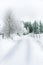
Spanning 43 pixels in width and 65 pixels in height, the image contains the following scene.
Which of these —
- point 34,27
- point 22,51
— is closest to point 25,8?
point 34,27

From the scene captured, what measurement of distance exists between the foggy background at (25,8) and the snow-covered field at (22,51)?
0.65 ft

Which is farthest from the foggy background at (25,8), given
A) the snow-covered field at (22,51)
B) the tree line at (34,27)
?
the snow-covered field at (22,51)

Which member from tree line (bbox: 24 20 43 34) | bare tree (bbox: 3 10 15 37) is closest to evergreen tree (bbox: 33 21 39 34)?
tree line (bbox: 24 20 43 34)

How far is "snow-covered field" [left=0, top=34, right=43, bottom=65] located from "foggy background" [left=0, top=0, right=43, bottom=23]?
20 cm

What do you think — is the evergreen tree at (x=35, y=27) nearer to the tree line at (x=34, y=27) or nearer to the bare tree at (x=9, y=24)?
the tree line at (x=34, y=27)

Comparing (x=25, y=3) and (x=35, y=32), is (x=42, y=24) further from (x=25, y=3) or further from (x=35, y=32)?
(x=25, y=3)

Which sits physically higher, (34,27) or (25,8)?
(25,8)

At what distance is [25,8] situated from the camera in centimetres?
118

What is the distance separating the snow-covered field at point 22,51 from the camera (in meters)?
1.04

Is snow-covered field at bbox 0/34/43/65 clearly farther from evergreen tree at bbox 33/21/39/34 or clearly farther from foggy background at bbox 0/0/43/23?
foggy background at bbox 0/0/43/23

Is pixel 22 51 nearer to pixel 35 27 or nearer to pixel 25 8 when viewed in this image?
pixel 35 27

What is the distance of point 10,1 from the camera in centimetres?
118

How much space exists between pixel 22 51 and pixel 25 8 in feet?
1.40

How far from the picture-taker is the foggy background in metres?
1.16
